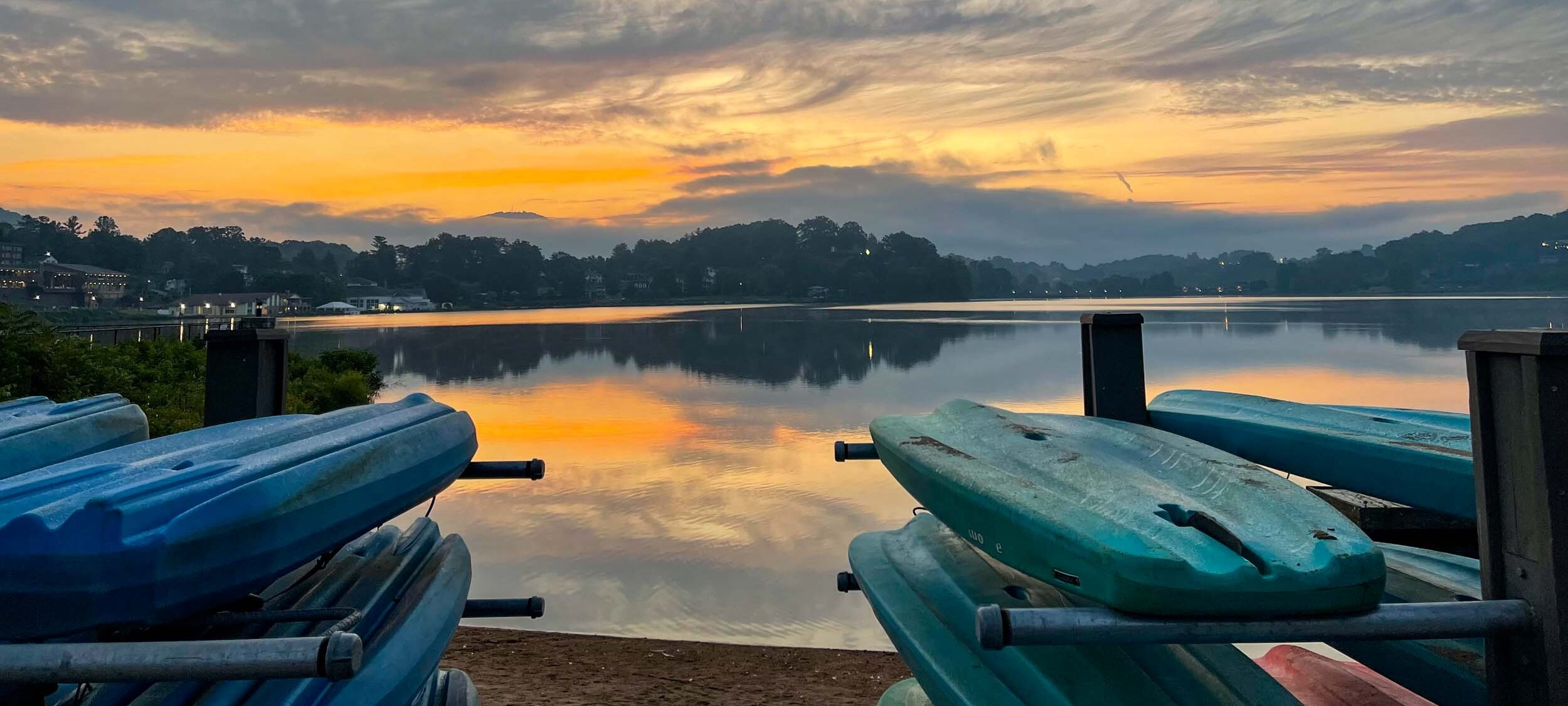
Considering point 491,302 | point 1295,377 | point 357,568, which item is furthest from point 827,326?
point 491,302

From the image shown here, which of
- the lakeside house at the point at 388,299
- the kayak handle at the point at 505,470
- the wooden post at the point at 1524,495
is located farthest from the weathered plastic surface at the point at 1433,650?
the lakeside house at the point at 388,299

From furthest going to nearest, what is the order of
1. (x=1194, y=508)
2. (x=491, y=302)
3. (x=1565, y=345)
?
1. (x=491, y=302)
2. (x=1194, y=508)
3. (x=1565, y=345)

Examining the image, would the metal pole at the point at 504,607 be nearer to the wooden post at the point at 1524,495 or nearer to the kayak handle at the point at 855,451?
the kayak handle at the point at 855,451

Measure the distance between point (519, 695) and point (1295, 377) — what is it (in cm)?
2238

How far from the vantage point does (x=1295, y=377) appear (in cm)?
2247

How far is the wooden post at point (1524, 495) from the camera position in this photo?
2.09 metres

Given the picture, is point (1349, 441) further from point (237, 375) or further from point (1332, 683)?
point (237, 375)

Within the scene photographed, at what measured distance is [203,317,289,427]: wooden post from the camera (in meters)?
4.55

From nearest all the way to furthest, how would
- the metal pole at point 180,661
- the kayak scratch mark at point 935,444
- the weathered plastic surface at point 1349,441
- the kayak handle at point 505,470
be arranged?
the metal pole at point 180,661
the weathered plastic surface at point 1349,441
the kayak scratch mark at point 935,444
the kayak handle at point 505,470

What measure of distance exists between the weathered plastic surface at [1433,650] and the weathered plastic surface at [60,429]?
14.2ft

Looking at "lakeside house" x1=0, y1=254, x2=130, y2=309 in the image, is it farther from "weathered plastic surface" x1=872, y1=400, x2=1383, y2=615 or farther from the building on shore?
"weathered plastic surface" x1=872, y1=400, x2=1383, y2=615

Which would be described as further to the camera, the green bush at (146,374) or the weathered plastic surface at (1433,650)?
the green bush at (146,374)

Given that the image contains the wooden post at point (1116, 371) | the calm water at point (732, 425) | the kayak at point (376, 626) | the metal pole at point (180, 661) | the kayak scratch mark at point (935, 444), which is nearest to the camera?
the metal pole at point (180, 661)

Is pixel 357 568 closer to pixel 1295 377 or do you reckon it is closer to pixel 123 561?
pixel 123 561
